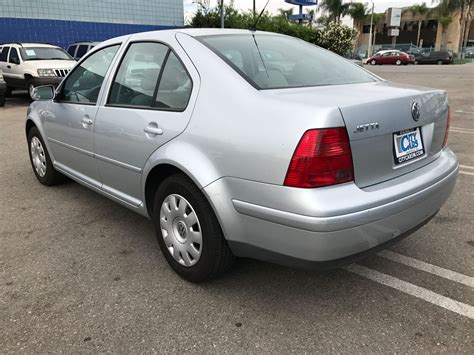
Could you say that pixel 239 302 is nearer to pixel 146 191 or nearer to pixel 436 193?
pixel 146 191

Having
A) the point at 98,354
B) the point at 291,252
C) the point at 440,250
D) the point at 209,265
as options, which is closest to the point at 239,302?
the point at 209,265

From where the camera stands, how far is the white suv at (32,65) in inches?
487

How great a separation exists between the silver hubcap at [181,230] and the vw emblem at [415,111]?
1389 mm

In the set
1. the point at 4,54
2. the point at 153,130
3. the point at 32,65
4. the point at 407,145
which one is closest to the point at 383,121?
the point at 407,145

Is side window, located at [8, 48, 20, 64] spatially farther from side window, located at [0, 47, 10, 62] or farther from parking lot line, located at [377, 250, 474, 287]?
parking lot line, located at [377, 250, 474, 287]

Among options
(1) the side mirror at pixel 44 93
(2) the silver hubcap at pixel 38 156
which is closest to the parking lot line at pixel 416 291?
(1) the side mirror at pixel 44 93

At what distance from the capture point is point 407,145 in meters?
2.48

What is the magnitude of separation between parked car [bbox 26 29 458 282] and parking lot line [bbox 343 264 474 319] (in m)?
0.45

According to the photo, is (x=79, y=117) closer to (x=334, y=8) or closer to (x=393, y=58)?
(x=393, y=58)

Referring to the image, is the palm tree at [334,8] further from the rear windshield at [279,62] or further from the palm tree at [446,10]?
the rear windshield at [279,62]

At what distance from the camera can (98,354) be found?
2.22 meters

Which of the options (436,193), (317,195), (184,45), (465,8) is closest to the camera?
(317,195)

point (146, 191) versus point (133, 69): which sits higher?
point (133, 69)

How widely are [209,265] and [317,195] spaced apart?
90 cm
